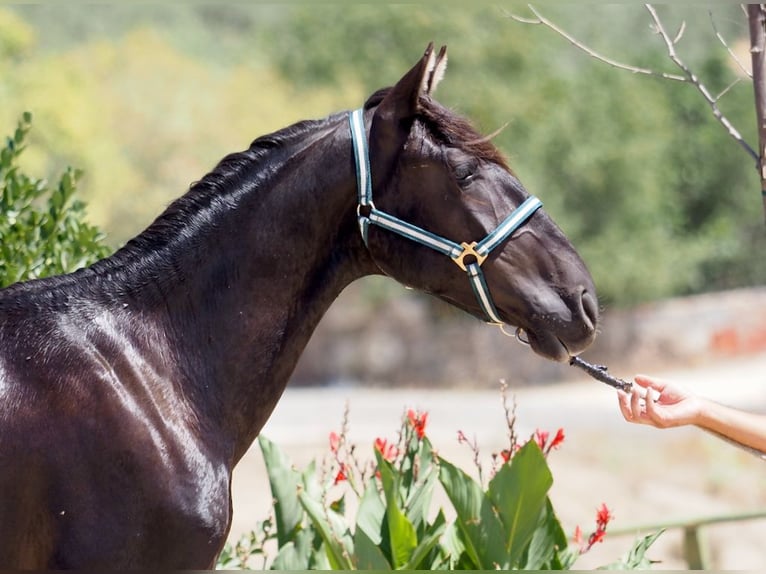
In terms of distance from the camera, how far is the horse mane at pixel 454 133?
114 inches

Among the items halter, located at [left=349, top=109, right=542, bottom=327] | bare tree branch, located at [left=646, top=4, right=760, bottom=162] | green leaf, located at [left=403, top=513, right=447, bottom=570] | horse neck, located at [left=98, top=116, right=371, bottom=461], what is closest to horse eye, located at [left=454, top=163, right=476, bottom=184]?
halter, located at [left=349, top=109, right=542, bottom=327]

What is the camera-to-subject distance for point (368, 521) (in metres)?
3.63

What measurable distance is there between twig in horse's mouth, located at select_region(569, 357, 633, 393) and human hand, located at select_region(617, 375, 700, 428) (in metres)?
0.02

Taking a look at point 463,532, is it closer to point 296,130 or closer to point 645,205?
point 296,130

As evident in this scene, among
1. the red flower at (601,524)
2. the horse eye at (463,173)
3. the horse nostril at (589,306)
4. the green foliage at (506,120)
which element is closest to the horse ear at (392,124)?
the horse eye at (463,173)

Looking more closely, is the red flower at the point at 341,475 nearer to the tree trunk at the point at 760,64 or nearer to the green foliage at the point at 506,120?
the tree trunk at the point at 760,64

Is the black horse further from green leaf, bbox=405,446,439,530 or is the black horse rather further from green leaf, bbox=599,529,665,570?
green leaf, bbox=599,529,665,570

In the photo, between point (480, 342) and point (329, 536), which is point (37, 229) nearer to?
point (329, 536)

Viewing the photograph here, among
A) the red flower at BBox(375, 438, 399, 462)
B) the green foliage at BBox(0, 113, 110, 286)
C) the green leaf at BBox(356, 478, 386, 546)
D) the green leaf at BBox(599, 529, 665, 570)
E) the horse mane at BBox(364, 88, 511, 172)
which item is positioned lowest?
the green leaf at BBox(599, 529, 665, 570)

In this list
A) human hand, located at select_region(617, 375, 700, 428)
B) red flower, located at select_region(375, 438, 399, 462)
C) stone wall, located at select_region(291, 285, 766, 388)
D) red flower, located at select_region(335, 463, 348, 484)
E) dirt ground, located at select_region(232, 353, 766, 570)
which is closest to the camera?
human hand, located at select_region(617, 375, 700, 428)

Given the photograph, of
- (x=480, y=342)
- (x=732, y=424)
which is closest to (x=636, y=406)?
(x=732, y=424)

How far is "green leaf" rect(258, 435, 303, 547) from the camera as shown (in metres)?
3.94

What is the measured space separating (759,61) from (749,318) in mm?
19939

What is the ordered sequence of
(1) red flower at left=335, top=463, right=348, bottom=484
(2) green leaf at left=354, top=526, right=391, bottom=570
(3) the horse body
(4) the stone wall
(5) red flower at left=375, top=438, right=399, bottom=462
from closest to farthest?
(3) the horse body
(2) green leaf at left=354, top=526, right=391, bottom=570
(5) red flower at left=375, top=438, right=399, bottom=462
(1) red flower at left=335, top=463, right=348, bottom=484
(4) the stone wall
